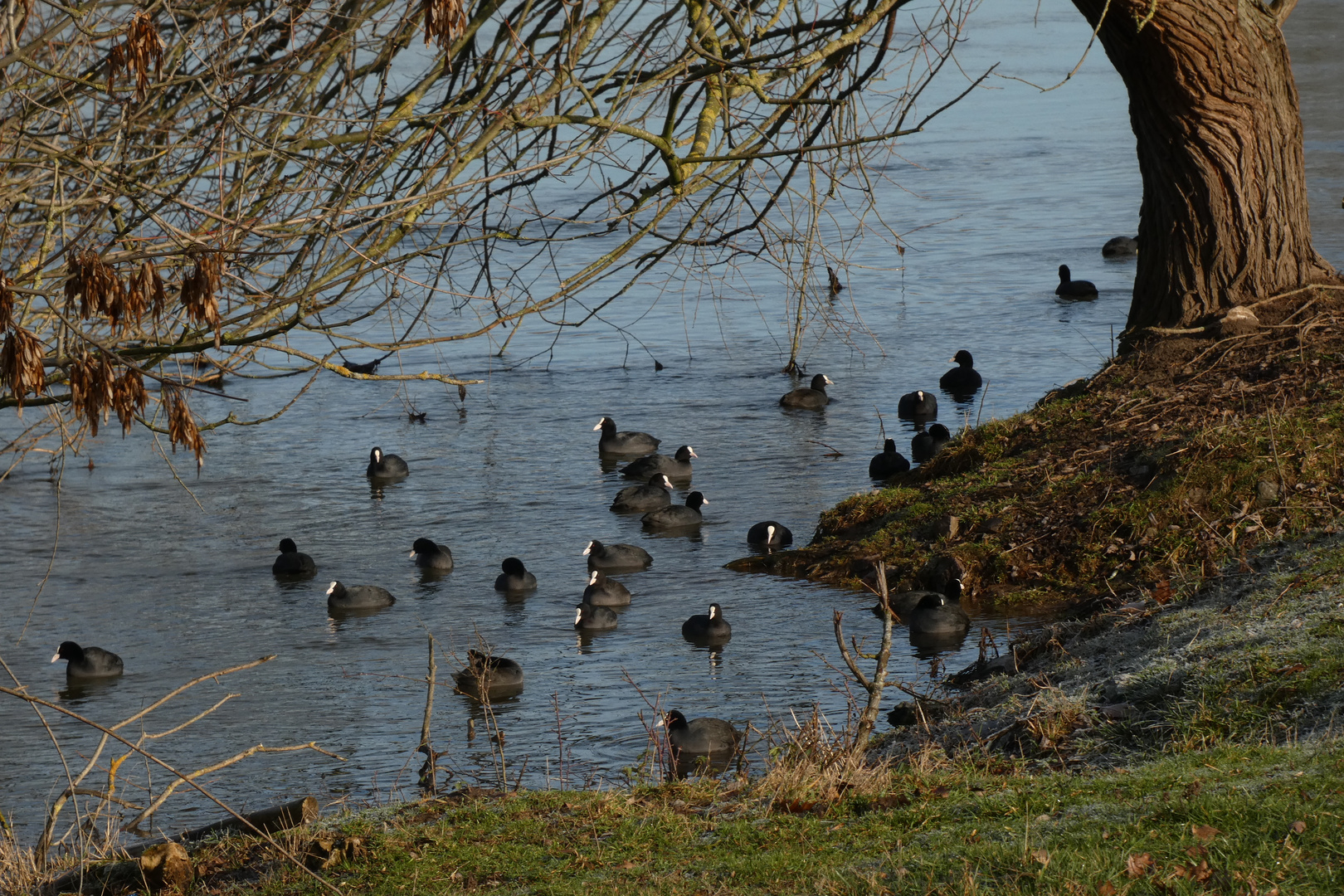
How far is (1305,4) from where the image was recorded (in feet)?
153

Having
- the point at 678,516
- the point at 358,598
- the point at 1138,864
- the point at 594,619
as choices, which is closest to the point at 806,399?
the point at 678,516

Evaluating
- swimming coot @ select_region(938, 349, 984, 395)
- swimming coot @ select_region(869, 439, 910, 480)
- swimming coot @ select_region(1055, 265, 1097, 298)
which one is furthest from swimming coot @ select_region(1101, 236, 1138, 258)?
swimming coot @ select_region(869, 439, 910, 480)

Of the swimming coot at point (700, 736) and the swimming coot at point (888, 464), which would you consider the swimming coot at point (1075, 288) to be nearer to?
the swimming coot at point (888, 464)

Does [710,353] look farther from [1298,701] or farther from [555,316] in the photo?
[1298,701]

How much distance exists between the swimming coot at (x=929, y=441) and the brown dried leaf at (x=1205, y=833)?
9.25 meters

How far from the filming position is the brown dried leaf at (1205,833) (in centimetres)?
493

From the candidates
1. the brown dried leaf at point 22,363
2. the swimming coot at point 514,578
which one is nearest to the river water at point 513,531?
the swimming coot at point 514,578

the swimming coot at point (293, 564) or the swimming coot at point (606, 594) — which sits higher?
the swimming coot at point (293, 564)

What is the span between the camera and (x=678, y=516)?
43.9 feet

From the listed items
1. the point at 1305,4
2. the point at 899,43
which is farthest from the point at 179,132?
the point at 1305,4

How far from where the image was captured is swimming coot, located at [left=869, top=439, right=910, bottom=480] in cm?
1391

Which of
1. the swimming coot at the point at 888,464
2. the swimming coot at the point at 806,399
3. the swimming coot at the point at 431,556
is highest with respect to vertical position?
the swimming coot at the point at 806,399

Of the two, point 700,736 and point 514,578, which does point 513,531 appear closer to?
point 514,578

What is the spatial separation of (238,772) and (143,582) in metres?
4.32
